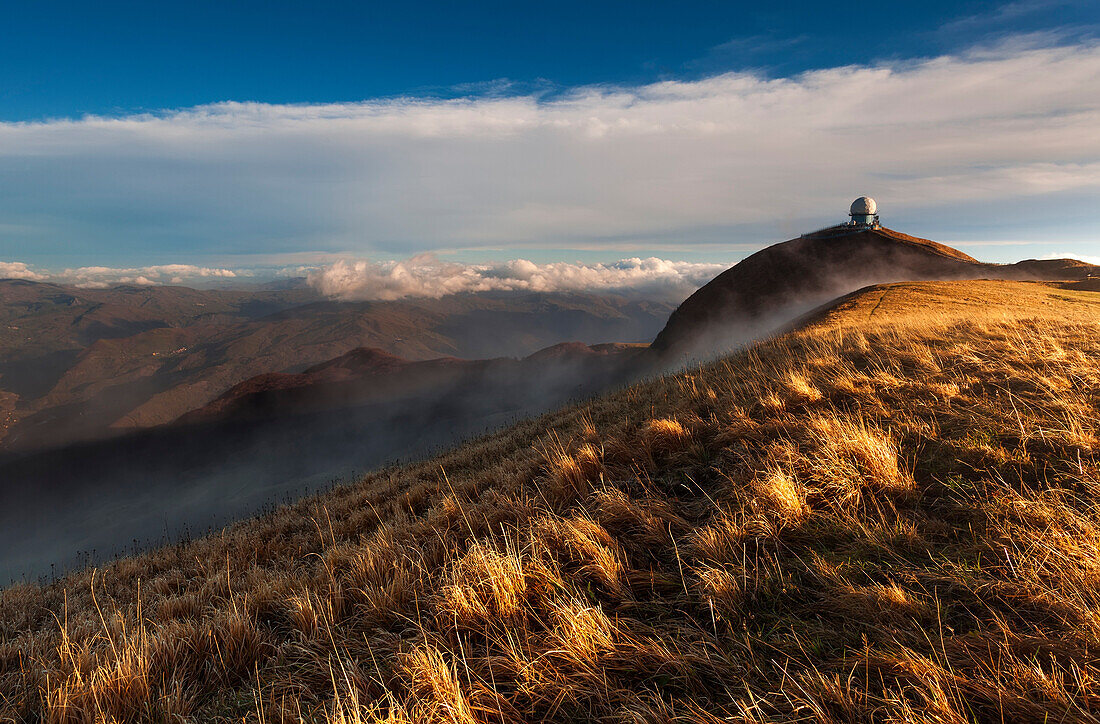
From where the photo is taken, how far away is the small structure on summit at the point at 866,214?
6204cm

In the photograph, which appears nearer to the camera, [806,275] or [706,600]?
[706,600]

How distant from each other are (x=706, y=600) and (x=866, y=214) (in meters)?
77.2

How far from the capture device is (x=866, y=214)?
62469 mm

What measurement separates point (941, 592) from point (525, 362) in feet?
452

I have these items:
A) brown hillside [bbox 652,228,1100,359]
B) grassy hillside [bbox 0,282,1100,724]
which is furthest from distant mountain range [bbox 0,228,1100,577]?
grassy hillside [bbox 0,282,1100,724]

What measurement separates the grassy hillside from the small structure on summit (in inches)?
2772

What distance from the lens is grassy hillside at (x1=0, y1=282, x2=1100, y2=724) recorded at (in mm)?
2150

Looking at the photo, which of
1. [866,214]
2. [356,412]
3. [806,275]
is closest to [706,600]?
[806,275]

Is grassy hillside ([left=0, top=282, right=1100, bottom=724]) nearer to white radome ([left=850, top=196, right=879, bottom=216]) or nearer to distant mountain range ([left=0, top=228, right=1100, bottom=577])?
distant mountain range ([left=0, top=228, right=1100, bottom=577])

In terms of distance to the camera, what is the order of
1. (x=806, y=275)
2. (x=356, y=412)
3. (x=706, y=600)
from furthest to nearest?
(x=356, y=412) < (x=806, y=275) < (x=706, y=600)

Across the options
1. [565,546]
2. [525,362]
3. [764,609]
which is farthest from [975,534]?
[525,362]

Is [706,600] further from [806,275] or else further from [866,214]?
[866,214]

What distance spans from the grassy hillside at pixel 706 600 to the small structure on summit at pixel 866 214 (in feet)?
231

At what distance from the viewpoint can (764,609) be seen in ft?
9.04
